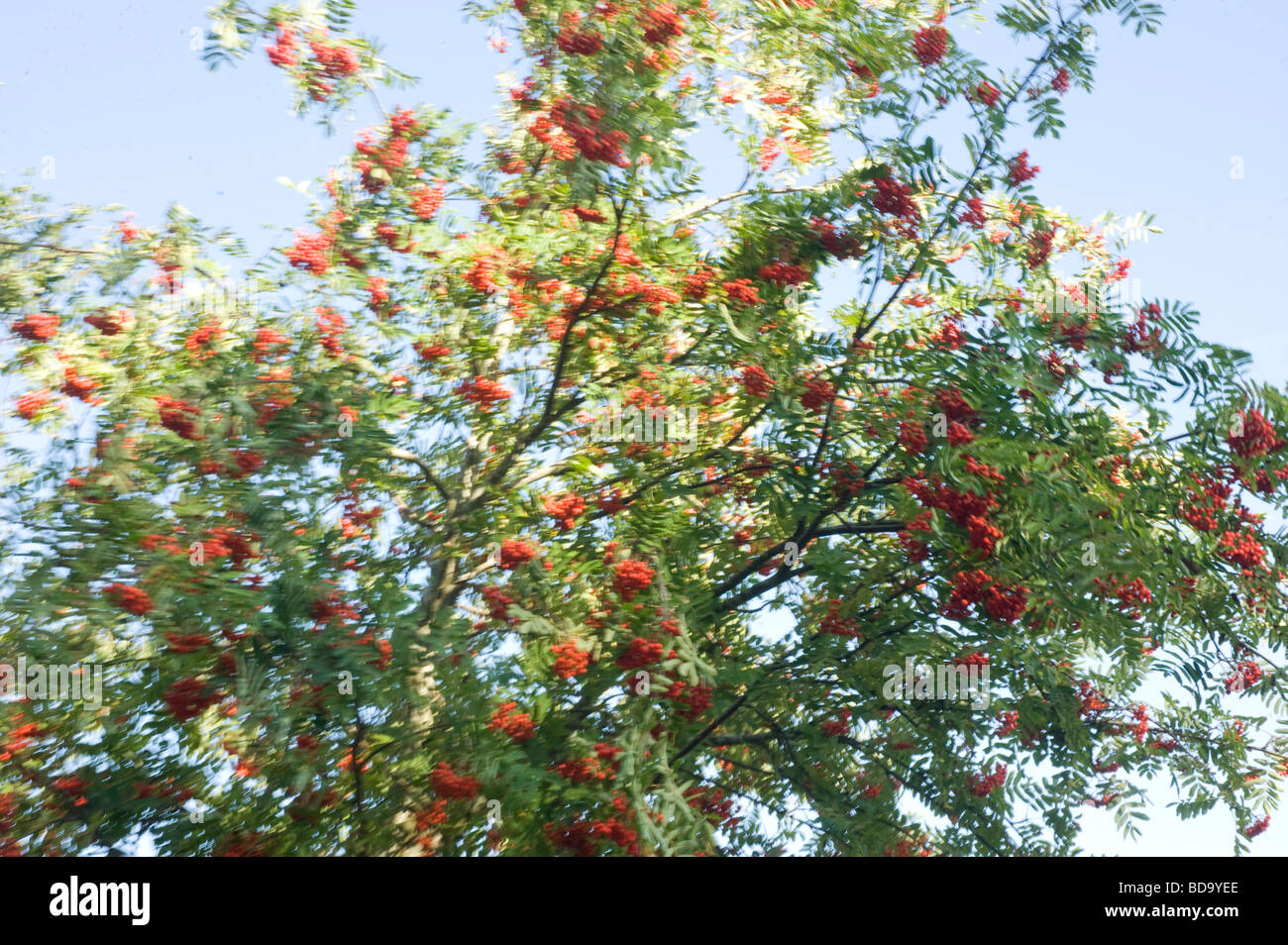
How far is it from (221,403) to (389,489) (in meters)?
1.61

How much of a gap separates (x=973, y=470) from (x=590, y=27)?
276cm

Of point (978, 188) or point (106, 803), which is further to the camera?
point (978, 188)

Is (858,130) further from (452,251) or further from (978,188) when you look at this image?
(452,251)

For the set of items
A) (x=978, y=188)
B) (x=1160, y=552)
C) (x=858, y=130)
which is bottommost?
(x=1160, y=552)

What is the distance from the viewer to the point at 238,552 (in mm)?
5055

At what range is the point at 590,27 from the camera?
5.36 m

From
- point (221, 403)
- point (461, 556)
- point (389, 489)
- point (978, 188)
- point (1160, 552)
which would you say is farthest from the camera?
point (389, 489)

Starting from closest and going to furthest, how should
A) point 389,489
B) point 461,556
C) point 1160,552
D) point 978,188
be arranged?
1. point 1160,552
2. point 978,188
3. point 461,556
4. point 389,489

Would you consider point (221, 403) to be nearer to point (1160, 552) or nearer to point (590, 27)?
point (590, 27)

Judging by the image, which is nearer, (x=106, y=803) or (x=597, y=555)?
(x=106, y=803)

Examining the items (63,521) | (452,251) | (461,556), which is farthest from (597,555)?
(63,521)

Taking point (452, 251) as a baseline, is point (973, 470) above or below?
below

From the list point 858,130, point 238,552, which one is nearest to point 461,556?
point 238,552

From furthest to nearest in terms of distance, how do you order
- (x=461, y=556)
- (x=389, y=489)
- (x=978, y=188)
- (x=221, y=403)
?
(x=389, y=489)
(x=461, y=556)
(x=978, y=188)
(x=221, y=403)
